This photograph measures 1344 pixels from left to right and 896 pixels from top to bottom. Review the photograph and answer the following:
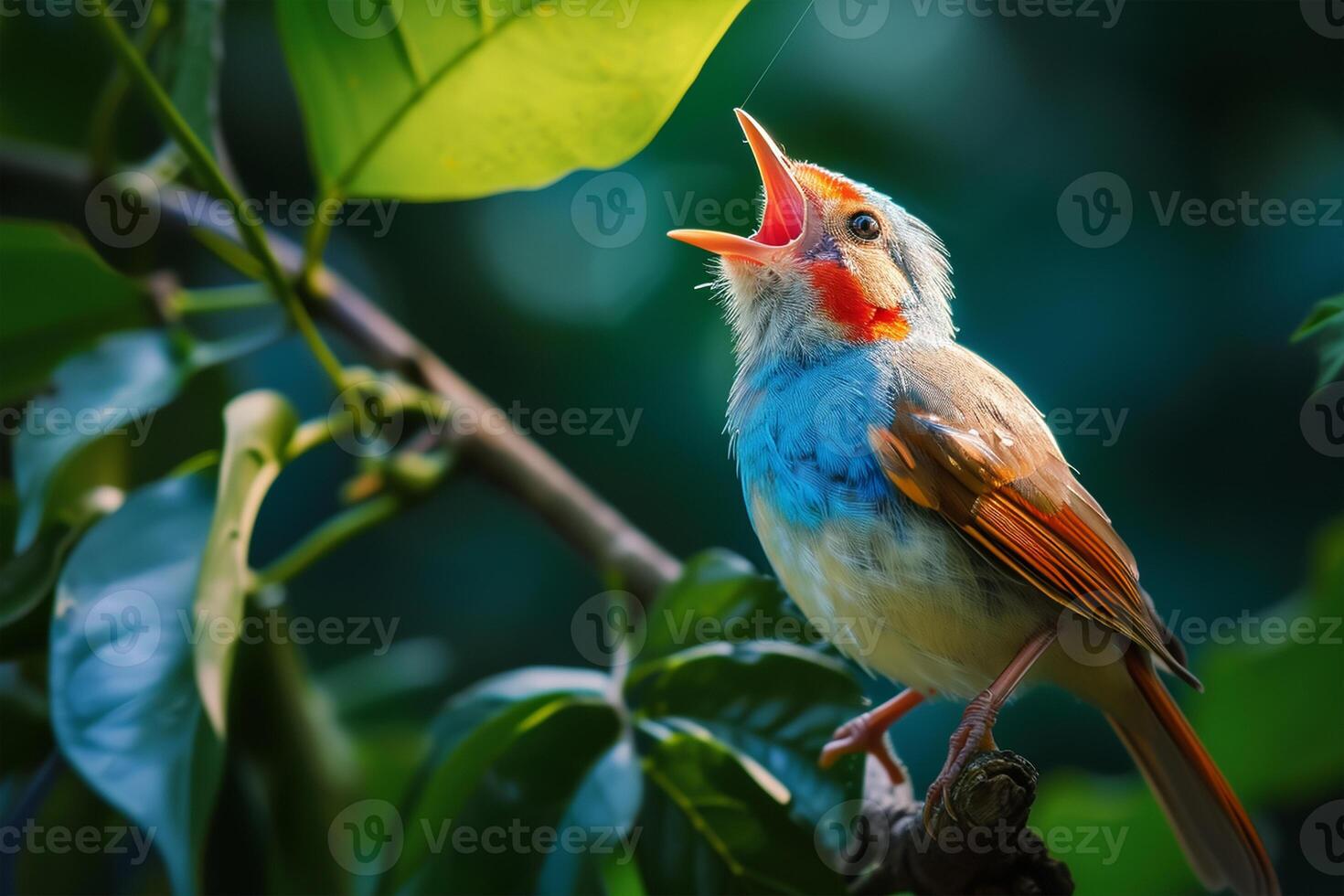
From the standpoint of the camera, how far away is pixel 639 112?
1.19 metres

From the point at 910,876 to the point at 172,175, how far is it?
4.84 ft

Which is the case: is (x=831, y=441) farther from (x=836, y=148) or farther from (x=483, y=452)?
(x=836, y=148)

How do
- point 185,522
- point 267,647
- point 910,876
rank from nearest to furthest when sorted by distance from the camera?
point 910,876 < point 185,522 < point 267,647

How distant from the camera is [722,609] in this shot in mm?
1396

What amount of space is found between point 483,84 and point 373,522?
2.14ft

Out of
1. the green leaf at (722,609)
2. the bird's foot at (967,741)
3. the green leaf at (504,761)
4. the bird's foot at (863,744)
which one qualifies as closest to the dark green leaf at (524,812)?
the green leaf at (504,761)

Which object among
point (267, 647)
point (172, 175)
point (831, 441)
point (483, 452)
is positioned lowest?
point (267, 647)

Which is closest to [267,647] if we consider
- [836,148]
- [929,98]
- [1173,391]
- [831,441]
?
[831,441]

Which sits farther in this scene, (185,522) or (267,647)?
(267,647)

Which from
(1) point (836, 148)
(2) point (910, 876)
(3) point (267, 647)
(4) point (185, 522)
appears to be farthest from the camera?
(1) point (836, 148)

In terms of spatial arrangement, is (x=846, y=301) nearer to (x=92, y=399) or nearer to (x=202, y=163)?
(x=202, y=163)

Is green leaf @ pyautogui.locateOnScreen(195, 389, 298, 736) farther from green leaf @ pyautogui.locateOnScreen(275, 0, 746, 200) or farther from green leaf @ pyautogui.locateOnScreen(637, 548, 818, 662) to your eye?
green leaf @ pyautogui.locateOnScreen(637, 548, 818, 662)

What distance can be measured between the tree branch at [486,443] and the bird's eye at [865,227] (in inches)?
21.1

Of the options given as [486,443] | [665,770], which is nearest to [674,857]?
[665,770]
